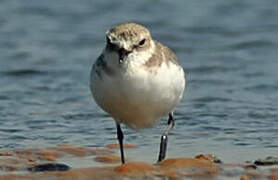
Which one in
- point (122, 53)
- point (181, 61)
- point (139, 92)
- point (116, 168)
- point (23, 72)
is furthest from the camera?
point (181, 61)

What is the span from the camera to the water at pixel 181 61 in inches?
337

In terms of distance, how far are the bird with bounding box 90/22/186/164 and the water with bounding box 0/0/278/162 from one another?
3.16ft

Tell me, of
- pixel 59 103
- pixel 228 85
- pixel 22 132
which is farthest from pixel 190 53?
pixel 22 132

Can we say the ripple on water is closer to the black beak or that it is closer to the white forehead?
the white forehead

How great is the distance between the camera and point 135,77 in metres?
6.45

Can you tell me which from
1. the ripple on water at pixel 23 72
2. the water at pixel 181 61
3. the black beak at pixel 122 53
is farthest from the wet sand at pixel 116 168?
the ripple on water at pixel 23 72

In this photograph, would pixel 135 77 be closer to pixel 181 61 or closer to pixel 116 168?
pixel 116 168

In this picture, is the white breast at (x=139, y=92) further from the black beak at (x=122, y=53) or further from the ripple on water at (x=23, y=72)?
the ripple on water at (x=23, y=72)

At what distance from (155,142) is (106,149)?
0.57 m

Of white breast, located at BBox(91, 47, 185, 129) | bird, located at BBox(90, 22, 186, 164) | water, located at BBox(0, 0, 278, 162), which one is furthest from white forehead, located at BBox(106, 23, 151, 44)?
water, located at BBox(0, 0, 278, 162)

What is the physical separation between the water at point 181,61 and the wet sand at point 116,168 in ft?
1.38

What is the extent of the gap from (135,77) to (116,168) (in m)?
0.95

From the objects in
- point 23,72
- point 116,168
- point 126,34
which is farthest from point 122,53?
point 23,72

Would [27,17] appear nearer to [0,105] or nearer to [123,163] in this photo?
[0,105]
